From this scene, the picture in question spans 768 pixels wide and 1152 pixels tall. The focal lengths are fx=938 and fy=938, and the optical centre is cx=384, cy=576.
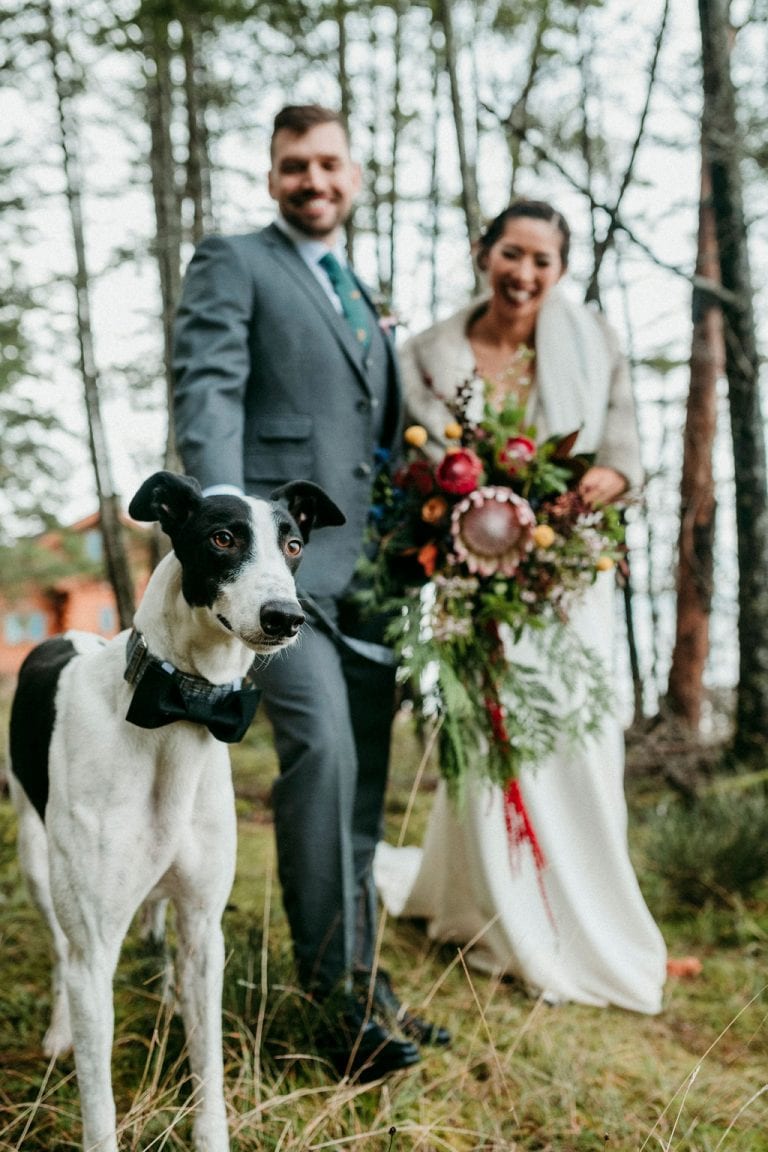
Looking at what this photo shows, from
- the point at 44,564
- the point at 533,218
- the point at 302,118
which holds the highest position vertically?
the point at 302,118

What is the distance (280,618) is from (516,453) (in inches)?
59.7

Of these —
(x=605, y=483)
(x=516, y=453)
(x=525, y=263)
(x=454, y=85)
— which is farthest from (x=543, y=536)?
(x=454, y=85)

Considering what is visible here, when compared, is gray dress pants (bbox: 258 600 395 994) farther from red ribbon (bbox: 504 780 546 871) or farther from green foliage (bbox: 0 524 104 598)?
green foliage (bbox: 0 524 104 598)

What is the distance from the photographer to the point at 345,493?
3.07 metres

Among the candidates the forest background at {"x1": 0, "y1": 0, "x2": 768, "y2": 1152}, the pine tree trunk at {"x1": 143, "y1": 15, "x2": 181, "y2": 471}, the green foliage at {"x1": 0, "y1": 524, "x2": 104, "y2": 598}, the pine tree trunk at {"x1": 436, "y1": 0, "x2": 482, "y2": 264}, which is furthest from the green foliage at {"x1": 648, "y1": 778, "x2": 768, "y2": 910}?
the green foliage at {"x1": 0, "y1": 524, "x2": 104, "y2": 598}

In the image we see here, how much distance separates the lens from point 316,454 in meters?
2.99

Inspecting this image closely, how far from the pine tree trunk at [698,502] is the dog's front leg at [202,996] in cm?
589

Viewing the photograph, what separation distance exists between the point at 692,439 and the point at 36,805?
658cm

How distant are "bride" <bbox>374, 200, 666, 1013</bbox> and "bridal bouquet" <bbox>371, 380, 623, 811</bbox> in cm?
43

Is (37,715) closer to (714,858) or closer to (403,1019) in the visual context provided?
(403,1019)

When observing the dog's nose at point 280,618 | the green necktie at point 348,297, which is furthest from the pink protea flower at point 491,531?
the dog's nose at point 280,618

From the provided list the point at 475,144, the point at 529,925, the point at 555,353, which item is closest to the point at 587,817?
the point at 529,925

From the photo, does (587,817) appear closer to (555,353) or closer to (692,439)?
(555,353)

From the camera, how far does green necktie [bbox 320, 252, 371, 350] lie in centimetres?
324
